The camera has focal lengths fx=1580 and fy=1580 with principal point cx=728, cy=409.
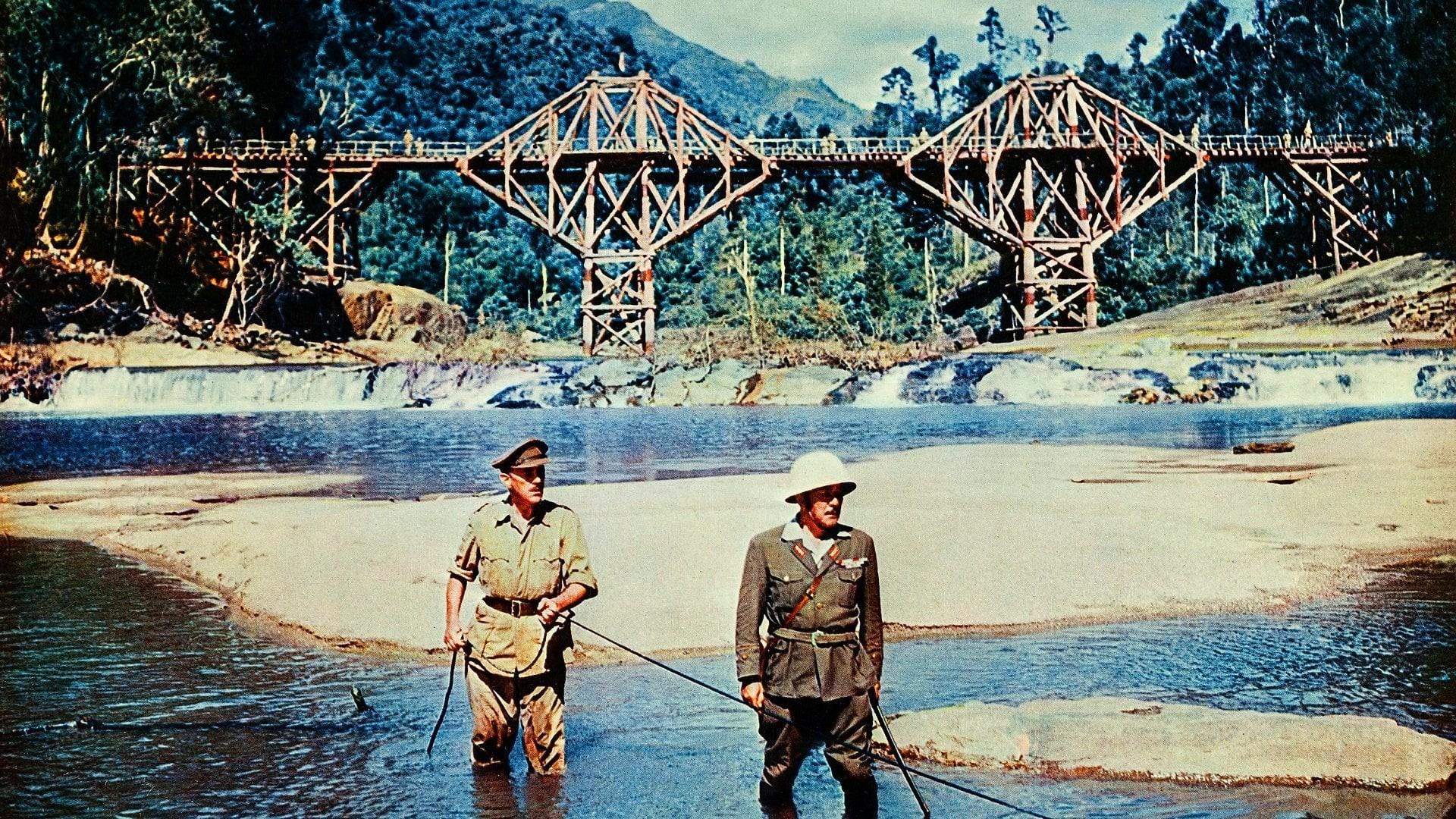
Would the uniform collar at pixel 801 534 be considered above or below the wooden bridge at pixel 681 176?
below

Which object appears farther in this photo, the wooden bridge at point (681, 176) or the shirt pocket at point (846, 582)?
the wooden bridge at point (681, 176)

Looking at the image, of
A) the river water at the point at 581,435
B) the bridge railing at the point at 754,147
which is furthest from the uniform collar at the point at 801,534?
the bridge railing at the point at 754,147

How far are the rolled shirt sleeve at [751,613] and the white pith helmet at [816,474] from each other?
0.33 meters

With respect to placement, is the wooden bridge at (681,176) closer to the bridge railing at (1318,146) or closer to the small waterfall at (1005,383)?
the bridge railing at (1318,146)

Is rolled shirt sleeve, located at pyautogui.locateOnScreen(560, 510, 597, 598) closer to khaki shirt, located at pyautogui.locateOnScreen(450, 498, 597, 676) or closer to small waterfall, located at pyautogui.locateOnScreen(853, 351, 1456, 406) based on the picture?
khaki shirt, located at pyautogui.locateOnScreen(450, 498, 597, 676)

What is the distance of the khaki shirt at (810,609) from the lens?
5625 mm

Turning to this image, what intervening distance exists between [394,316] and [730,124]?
5078 cm

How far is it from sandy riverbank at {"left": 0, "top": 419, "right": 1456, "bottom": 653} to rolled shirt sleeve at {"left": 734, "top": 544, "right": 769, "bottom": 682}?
4.94m

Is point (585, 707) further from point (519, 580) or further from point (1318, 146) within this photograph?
point (1318, 146)

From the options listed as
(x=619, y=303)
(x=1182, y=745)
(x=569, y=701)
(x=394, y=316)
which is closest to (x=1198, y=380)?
(x=619, y=303)

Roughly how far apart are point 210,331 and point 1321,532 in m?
41.3

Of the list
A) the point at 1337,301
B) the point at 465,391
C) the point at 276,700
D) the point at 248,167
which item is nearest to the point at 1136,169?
the point at 1337,301

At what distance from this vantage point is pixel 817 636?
5637 mm

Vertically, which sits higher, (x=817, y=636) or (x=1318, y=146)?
(x=1318, y=146)
